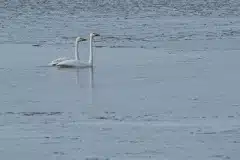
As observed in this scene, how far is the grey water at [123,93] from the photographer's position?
36.7 ft

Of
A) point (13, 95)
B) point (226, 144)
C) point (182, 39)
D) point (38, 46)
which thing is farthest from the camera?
point (182, 39)

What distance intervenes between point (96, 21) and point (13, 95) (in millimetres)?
14804

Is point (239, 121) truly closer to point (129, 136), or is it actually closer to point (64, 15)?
point (129, 136)

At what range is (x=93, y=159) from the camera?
1048cm

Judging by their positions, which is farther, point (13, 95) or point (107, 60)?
point (107, 60)

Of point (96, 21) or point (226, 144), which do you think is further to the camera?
point (96, 21)

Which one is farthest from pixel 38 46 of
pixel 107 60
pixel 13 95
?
pixel 13 95

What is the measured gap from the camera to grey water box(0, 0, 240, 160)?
1118 cm

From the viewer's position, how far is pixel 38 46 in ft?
70.9

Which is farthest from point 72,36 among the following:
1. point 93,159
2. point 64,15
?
point 93,159

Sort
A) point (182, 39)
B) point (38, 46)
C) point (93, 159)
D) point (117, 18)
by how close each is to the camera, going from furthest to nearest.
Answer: point (117, 18)
point (182, 39)
point (38, 46)
point (93, 159)

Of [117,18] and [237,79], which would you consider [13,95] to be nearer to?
[237,79]

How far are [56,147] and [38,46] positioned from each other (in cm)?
1066

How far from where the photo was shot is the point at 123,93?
14906 mm
